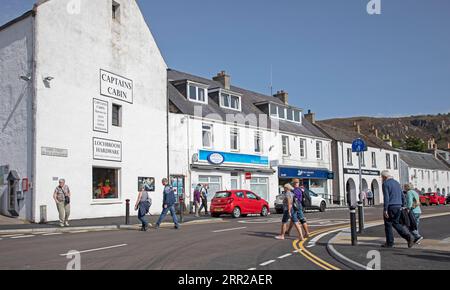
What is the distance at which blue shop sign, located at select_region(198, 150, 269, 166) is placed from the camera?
30.8 meters

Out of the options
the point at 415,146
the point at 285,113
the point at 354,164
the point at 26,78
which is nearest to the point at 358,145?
the point at 26,78

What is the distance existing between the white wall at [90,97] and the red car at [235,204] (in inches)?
154

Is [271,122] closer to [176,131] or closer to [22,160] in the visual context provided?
[176,131]

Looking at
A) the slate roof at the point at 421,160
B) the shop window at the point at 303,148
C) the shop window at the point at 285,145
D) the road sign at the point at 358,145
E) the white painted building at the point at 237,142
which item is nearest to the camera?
the road sign at the point at 358,145

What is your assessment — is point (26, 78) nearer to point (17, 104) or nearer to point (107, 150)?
point (17, 104)

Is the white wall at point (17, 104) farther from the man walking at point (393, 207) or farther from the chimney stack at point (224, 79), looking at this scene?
the chimney stack at point (224, 79)

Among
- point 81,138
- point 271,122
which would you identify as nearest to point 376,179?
point 271,122

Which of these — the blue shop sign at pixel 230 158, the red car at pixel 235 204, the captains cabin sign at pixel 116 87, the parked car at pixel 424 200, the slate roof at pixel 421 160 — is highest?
the captains cabin sign at pixel 116 87

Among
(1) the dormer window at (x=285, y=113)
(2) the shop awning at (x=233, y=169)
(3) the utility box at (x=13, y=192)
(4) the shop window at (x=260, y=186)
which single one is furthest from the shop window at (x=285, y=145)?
(3) the utility box at (x=13, y=192)

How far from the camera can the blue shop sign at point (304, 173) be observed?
3817 cm

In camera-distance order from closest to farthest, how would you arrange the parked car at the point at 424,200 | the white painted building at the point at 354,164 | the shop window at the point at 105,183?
the shop window at the point at 105,183, the white painted building at the point at 354,164, the parked car at the point at 424,200

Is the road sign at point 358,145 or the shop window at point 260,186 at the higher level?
the road sign at point 358,145

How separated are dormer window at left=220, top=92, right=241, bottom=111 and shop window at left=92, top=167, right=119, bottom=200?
1237 centimetres

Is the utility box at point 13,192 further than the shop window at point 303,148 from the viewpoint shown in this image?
No
